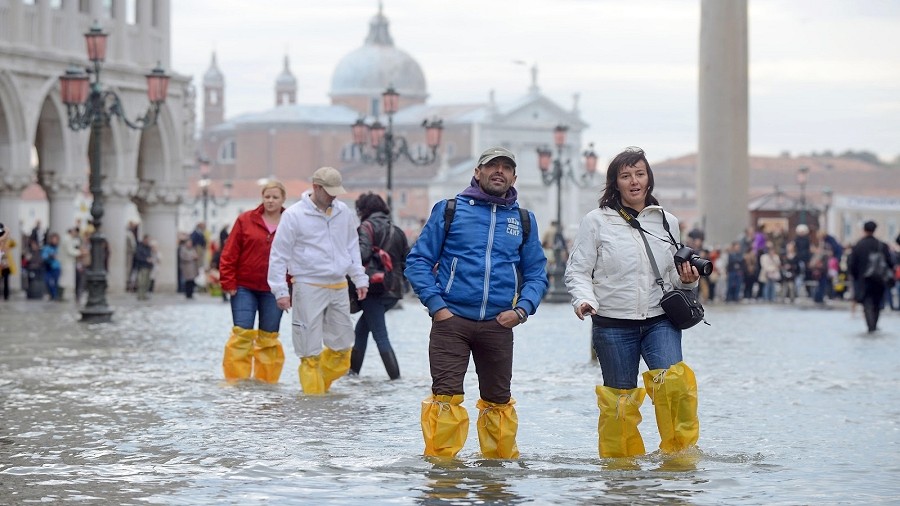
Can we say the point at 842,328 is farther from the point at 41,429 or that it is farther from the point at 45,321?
the point at 41,429

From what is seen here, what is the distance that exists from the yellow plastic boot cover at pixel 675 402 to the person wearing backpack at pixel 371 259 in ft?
16.2

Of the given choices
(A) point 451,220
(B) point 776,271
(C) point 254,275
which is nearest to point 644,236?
(A) point 451,220

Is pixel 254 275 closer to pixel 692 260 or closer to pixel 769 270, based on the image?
pixel 692 260

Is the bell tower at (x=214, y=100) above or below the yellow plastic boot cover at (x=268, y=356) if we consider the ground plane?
above

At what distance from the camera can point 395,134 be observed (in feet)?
404

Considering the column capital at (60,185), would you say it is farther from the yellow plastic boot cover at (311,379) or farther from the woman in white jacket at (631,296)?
the woman in white jacket at (631,296)

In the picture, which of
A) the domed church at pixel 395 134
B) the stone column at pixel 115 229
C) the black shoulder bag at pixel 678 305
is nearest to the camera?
the black shoulder bag at pixel 678 305

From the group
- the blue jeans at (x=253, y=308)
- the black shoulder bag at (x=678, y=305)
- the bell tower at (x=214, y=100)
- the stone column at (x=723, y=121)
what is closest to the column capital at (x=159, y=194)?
the stone column at (x=723, y=121)

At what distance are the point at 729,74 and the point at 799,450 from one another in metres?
26.2

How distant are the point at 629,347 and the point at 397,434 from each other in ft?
6.54

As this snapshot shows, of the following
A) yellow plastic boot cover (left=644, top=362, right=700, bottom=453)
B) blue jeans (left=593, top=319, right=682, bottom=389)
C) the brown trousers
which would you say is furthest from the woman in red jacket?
yellow plastic boot cover (left=644, top=362, right=700, bottom=453)

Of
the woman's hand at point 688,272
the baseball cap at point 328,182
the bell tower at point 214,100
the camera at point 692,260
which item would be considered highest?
the bell tower at point 214,100

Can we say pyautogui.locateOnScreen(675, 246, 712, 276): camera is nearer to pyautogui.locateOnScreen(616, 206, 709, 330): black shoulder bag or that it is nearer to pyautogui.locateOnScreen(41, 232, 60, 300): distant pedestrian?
pyautogui.locateOnScreen(616, 206, 709, 330): black shoulder bag

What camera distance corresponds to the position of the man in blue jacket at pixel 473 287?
8.67 m
